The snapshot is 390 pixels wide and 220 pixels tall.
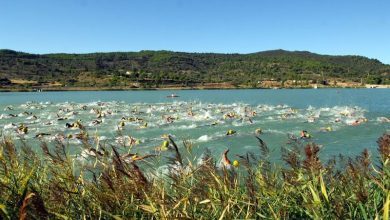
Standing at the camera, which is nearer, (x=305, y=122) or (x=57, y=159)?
(x=57, y=159)

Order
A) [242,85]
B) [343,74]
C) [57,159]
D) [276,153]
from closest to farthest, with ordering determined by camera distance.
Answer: [57,159] → [276,153] → [242,85] → [343,74]

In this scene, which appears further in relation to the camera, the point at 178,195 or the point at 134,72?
the point at 134,72

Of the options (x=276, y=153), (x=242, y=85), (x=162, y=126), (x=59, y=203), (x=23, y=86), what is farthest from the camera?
(x=242, y=85)

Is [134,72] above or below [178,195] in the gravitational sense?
below

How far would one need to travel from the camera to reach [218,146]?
2022cm

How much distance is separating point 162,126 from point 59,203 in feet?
80.4

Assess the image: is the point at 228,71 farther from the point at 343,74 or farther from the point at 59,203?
the point at 59,203

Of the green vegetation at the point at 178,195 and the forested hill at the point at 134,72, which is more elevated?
the green vegetation at the point at 178,195

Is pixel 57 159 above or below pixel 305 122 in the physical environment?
above

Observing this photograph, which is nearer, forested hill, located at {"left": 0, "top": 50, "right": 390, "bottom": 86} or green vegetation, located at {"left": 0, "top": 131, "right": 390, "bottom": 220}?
green vegetation, located at {"left": 0, "top": 131, "right": 390, "bottom": 220}

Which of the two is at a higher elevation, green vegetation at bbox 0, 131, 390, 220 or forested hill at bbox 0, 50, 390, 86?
green vegetation at bbox 0, 131, 390, 220

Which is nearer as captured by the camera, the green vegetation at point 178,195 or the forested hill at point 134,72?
the green vegetation at point 178,195

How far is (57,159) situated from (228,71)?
189m

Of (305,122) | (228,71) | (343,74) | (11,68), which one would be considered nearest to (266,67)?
(228,71)
